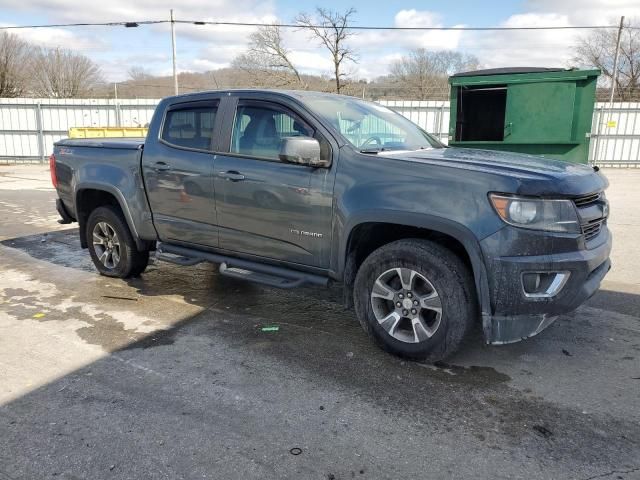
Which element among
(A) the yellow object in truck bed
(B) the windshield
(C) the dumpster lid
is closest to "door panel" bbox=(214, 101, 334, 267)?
(B) the windshield

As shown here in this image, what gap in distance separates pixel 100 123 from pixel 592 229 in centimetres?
2117

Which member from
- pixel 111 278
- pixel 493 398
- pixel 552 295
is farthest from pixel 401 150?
pixel 111 278

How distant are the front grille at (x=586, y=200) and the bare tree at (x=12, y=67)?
40.2 m

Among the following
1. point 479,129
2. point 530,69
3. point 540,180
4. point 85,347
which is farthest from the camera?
point 479,129

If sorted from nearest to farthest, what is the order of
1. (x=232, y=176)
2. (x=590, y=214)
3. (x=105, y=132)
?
(x=590, y=214) → (x=232, y=176) → (x=105, y=132)

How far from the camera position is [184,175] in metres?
4.80

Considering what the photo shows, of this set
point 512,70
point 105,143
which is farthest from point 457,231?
point 512,70

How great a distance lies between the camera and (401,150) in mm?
4289

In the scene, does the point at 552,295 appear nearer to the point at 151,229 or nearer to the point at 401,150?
the point at 401,150

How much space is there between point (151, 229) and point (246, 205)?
4.57 ft

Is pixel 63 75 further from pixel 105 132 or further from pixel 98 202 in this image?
pixel 98 202

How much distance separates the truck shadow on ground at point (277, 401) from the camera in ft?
9.20

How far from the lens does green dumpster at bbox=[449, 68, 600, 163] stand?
10.4 metres

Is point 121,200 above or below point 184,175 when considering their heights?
below
